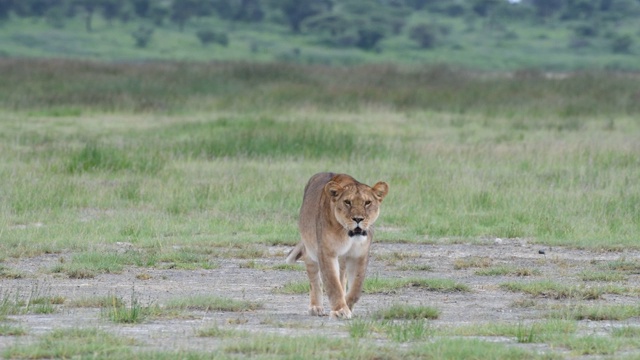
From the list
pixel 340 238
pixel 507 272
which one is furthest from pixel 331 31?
pixel 340 238

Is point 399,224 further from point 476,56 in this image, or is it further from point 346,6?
point 346,6

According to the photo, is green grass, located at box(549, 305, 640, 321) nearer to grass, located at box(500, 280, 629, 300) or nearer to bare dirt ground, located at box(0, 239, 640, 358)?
bare dirt ground, located at box(0, 239, 640, 358)

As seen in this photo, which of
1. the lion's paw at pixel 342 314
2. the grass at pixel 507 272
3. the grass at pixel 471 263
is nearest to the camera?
the lion's paw at pixel 342 314

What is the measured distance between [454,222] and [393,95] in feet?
53.7

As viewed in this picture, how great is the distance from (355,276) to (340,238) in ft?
1.09

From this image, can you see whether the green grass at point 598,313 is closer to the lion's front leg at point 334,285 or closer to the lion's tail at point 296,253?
the lion's front leg at point 334,285

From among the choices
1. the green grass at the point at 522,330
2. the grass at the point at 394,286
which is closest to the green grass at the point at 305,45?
the grass at the point at 394,286

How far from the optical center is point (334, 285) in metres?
7.68

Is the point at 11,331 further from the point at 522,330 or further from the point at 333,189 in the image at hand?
the point at 522,330

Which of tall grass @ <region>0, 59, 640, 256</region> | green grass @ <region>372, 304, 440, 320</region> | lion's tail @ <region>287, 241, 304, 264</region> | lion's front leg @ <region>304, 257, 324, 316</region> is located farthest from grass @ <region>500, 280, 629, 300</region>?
tall grass @ <region>0, 59, 640, 256</region>

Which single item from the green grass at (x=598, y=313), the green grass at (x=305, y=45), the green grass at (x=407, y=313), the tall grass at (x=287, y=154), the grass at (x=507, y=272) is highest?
the green grass at (x=598, y=313)

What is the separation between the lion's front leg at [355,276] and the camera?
7758mm

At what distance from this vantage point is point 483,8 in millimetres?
90750

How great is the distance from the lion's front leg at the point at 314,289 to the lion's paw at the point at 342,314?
220mm
